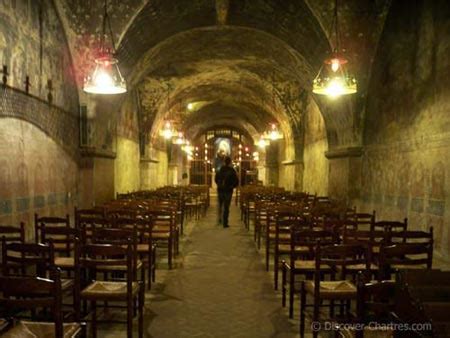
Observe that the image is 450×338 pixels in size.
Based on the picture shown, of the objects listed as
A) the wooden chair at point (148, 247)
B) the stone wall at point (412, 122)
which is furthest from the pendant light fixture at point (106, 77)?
the stone wall at point (412, 122)

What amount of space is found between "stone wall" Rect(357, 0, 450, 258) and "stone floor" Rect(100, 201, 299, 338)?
9.79 feet

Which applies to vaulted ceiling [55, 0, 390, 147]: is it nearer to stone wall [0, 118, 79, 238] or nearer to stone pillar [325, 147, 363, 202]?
stone pillar [325, 147, 363, 202]

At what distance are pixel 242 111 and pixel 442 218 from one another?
19999 mm

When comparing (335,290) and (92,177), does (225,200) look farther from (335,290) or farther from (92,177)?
(335,290)

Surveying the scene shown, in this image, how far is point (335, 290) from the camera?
4.34 meters

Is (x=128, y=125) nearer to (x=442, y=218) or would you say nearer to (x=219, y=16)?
(x=219, y=16)

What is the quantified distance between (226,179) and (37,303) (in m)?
9.63

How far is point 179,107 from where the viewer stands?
21375 millimetres

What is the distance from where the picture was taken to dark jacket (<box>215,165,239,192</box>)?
1254cm

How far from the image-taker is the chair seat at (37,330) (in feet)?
10.0

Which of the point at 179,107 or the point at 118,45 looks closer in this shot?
the point at 118,45

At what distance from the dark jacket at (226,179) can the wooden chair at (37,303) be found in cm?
936

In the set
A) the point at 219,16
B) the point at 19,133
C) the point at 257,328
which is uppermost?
the point at 219,16

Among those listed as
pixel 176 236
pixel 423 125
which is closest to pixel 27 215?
pixel 176 236
